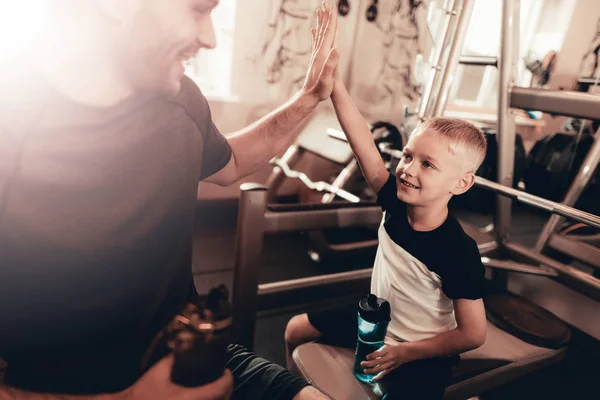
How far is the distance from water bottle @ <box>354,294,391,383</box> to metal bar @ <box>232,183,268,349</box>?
1.43 ft

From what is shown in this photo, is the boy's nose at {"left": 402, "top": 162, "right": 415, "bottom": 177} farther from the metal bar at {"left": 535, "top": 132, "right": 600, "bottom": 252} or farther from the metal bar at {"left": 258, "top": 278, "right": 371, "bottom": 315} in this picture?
the metal bar at {"left": 535, "top": 132, "right": 600, "bottom": 252}

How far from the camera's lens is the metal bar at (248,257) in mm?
1221

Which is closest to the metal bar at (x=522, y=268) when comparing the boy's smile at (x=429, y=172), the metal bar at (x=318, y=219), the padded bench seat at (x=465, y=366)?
the padded bench seat at (x=465, y=366)

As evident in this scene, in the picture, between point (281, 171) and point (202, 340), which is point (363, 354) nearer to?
point (202, 340)

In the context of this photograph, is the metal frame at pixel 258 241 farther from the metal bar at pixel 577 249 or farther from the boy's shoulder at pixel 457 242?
the metal bar at pixel 577 249

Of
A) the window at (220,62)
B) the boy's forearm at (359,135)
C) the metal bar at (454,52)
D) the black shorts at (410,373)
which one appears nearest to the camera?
the black shorts at (410,373)

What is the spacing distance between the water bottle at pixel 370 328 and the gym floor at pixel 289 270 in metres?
0.72

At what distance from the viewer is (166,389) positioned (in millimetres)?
658

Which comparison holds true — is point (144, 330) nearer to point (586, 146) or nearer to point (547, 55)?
point (586, 146)

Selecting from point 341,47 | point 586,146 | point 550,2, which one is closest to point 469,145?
point 586,146

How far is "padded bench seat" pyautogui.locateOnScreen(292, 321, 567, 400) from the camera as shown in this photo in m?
0.92

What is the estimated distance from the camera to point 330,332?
1.07m

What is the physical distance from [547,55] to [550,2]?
75 cm

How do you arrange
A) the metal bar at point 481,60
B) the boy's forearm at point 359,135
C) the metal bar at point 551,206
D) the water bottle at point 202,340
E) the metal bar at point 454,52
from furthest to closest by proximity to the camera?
the metal bar at point 481,60 < the metal bar at point 454,52 < the metal bar at point 551,206 < the boy's forearm at point 359,135 < the water bottle at point 202,340
